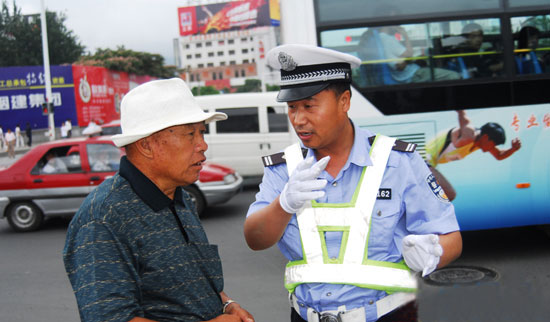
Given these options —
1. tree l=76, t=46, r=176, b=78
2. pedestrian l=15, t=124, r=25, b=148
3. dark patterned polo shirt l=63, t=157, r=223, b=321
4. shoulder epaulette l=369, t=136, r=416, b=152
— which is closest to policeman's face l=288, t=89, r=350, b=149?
shoulder epaulette l=369, t=136, r=416, b=152

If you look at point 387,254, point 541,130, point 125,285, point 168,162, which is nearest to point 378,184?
point 387,254

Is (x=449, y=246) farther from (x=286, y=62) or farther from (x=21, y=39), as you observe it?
(x=21, y=39)

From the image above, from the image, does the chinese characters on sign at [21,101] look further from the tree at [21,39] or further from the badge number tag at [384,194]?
the badge number tag at [384,194]

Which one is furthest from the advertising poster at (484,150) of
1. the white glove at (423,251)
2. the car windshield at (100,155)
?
the car windshield at (100,155)

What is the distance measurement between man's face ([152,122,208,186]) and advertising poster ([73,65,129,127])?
31536mm

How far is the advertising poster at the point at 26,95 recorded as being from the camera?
29203 mm

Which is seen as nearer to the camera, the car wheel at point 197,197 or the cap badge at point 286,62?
the cap badge at point 286,62

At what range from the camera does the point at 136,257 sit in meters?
1.71

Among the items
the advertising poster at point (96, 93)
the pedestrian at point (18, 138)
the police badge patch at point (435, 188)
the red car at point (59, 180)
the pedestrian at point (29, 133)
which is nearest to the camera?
the police badge patch at point (435, 188)

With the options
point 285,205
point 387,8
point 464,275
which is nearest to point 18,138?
point 387,8

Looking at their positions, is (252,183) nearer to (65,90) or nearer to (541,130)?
(541,130)

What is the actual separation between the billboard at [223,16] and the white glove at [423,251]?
90715 millimetres

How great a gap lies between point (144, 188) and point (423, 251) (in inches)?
40.1

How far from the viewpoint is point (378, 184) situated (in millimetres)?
2104
